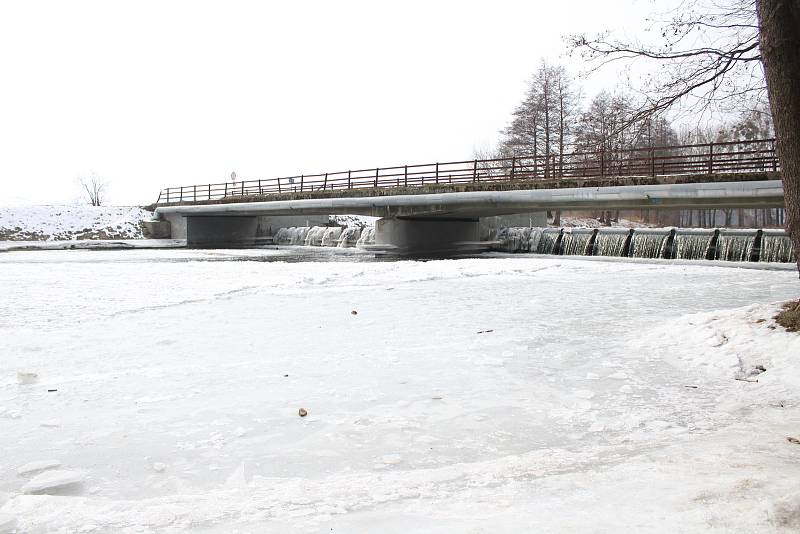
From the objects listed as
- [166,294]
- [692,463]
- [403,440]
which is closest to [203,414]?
[403,440]

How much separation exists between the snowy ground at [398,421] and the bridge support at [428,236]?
22.7 meters

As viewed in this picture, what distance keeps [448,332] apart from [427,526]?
5.29m

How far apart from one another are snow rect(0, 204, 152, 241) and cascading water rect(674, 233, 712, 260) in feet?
126

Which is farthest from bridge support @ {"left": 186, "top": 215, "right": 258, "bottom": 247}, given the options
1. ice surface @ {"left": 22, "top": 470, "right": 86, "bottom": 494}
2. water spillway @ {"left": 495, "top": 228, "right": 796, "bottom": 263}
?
ice surface @ {"left": 22, "top": 470, "right": 86, "bottom": 494}

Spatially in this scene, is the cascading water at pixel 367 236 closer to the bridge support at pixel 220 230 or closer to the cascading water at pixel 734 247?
the bridge support at pixel 220 230

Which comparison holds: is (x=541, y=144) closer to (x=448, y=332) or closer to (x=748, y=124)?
(x=748, y=124)

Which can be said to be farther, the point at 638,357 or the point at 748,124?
the point at 748,124

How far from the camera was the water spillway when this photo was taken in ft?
76.3

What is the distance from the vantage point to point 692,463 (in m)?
3.49

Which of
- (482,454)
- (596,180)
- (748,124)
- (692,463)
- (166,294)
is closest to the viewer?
(692,463)

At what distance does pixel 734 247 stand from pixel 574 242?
311 inches

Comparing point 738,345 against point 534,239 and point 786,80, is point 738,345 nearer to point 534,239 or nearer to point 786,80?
point 786,80

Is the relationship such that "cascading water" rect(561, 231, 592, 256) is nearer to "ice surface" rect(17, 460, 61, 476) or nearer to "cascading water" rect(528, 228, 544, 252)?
"cascading water" rect(528, 228, 544, 252)

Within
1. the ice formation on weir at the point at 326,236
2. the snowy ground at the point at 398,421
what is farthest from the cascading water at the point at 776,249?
the ice formation on weir at the point at 326,236
